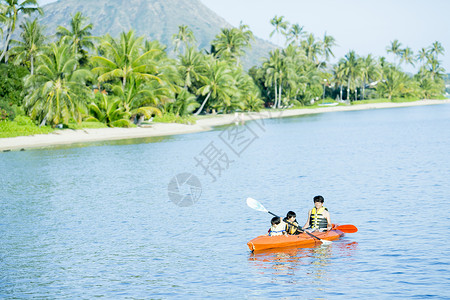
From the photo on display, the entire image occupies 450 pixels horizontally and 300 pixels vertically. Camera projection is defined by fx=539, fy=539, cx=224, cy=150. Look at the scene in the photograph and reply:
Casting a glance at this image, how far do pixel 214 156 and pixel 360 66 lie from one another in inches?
3135

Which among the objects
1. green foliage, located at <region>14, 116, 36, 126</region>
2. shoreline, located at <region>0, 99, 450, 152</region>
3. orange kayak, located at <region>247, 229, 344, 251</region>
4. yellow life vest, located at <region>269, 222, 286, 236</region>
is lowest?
orange kayak, located at <region>247, 229, 344, 251</region>

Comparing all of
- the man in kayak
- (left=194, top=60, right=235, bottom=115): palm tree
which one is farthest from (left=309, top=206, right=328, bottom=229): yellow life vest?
(left=194, top=60, right=235, bottom=115): palm tree

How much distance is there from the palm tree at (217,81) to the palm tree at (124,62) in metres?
18.8

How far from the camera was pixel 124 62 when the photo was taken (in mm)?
54219

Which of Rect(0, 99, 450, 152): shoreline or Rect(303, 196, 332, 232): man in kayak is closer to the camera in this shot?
Rect(303, 196, 332, 232): man in kayak

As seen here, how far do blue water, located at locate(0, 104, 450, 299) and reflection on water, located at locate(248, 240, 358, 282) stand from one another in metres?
0.05

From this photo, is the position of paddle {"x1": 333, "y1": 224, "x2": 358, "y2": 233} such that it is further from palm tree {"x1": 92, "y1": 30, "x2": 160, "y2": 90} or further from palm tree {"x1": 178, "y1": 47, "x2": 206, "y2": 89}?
palm tree {"x1": 178, "y1": 47, "x2": 206, "y2": 89}

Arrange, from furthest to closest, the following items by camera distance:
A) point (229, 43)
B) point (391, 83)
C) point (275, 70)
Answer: point (391, 83) → point (275, 70) → point (229, 43)

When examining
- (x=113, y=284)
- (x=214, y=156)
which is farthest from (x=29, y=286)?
(x=214, y=156)

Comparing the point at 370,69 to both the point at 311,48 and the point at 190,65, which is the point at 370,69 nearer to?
the point at 311,48

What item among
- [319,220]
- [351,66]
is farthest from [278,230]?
[351,66]

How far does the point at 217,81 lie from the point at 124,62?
2263cm

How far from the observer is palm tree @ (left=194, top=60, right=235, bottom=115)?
74188mm

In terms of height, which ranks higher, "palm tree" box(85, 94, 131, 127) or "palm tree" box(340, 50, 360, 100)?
"palm tree" box(340, 50, 360, 100)
